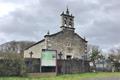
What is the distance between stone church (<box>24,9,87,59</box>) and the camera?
5084cm

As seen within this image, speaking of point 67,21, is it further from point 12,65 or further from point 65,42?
point 12,65

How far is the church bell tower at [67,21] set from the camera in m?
51.9

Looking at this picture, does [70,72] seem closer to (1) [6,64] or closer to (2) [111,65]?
(1) [6,64]

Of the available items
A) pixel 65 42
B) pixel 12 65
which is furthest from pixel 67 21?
pixel 12 65

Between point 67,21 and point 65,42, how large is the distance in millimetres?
4519

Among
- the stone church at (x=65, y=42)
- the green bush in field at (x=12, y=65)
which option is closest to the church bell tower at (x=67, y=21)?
the stone church at (x=65, y=42)

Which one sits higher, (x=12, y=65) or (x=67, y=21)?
(x=67, y=21)

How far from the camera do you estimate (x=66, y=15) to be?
52219 mm

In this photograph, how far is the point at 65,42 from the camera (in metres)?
52.8

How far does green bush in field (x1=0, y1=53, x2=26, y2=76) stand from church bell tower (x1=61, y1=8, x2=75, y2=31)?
22415 millimetres

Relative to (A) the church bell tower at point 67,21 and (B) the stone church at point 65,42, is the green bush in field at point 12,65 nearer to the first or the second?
(B) the stone church at point 65,42

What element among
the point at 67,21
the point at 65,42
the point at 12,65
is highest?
the point at 67,21

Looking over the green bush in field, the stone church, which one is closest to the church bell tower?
the stone church

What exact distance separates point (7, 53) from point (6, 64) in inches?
58.0
